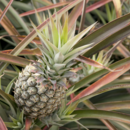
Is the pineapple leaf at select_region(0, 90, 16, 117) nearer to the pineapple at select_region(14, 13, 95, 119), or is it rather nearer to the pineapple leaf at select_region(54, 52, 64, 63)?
the pineapple at select_region(14, 13, 95, 119)

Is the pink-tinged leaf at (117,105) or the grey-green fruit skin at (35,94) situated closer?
the grey-green fruit skin at (35,94)

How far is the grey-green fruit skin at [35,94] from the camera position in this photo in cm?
64

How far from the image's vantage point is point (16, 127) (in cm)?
70

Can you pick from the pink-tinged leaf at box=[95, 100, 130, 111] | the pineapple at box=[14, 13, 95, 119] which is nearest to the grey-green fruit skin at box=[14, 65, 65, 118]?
the pineapple at box=[14, 13, 95, 119]

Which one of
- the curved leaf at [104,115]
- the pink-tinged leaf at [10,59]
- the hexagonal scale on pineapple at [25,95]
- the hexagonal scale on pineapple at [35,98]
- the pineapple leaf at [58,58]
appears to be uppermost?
the pink-tinged leaf at [10,59]

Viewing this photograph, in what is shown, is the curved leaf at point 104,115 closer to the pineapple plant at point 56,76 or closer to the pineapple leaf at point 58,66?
the pineapple plant at point 56,76

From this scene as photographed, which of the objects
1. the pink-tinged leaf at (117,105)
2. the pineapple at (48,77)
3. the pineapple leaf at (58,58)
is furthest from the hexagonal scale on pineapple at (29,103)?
the pink-tinged leaf at (117,105)

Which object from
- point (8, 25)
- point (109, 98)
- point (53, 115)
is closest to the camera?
point (53, 115)

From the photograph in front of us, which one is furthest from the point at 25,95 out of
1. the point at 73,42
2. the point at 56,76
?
the point at 73,42

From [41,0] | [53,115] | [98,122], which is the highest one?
[41,0]

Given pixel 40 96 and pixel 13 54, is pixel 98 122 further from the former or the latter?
pixel 13 54

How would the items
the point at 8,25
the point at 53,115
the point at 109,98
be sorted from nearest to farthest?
the point at 53,115, the point at 8,25, the point at 109,98

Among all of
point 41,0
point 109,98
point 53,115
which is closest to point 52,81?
point 53,115

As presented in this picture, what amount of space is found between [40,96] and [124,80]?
0.57 meters
